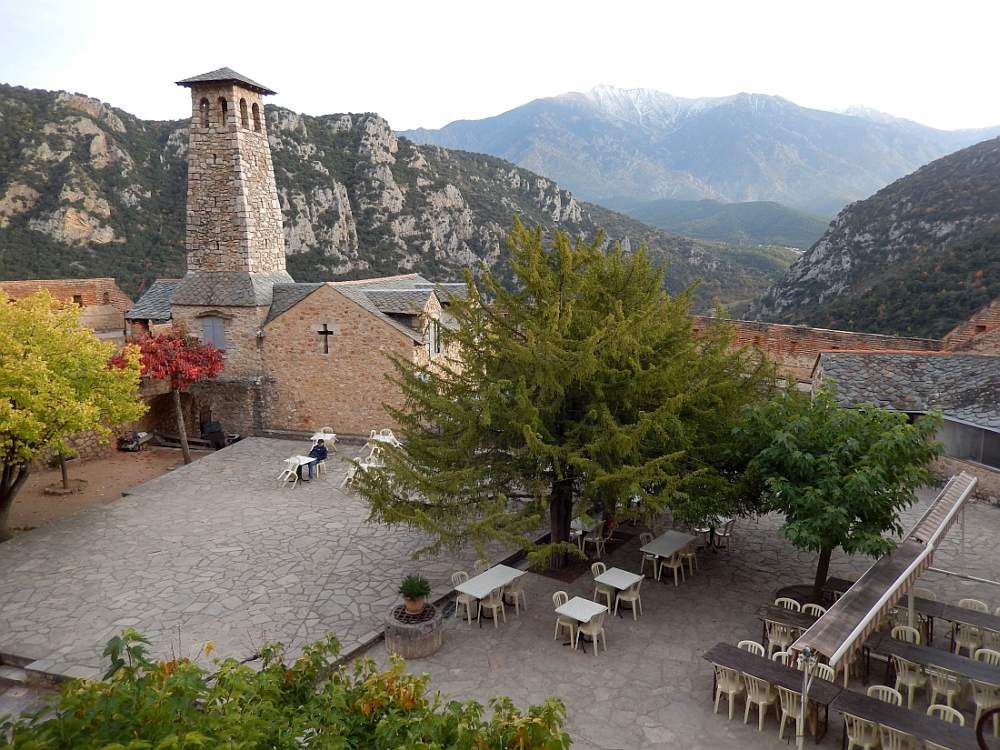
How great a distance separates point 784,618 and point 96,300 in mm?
40633

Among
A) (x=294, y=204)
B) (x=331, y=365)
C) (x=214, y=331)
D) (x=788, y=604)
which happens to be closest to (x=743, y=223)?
(x=294, y=204)

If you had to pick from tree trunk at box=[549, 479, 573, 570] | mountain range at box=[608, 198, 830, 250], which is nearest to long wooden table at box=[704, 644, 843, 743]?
tree trunk at box=[549, 479, 573, 570]

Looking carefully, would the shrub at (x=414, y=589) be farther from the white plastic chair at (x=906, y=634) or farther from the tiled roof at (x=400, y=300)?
the tiled roof at (x=400, y=300)

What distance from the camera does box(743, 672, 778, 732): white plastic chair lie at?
8.44 meters

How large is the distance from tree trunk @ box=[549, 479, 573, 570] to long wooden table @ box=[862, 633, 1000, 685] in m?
5.39

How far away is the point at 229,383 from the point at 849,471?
1936 cm

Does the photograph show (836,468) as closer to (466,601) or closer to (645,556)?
(645,556)

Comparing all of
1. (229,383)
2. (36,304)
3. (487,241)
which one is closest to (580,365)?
(36,304)

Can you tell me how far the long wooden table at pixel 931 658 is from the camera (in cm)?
852

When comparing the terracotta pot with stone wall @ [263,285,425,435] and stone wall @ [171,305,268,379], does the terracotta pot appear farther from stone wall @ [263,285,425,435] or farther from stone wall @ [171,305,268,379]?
stone wall @ [171,305,268,379]

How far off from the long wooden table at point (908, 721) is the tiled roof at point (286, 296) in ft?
61.5

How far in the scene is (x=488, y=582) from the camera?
1137 cm

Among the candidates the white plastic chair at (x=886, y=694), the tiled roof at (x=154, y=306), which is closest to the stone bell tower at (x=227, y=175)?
the tiled roof at (x=154, y=306)

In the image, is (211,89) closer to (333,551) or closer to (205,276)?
Result: (205,276)
